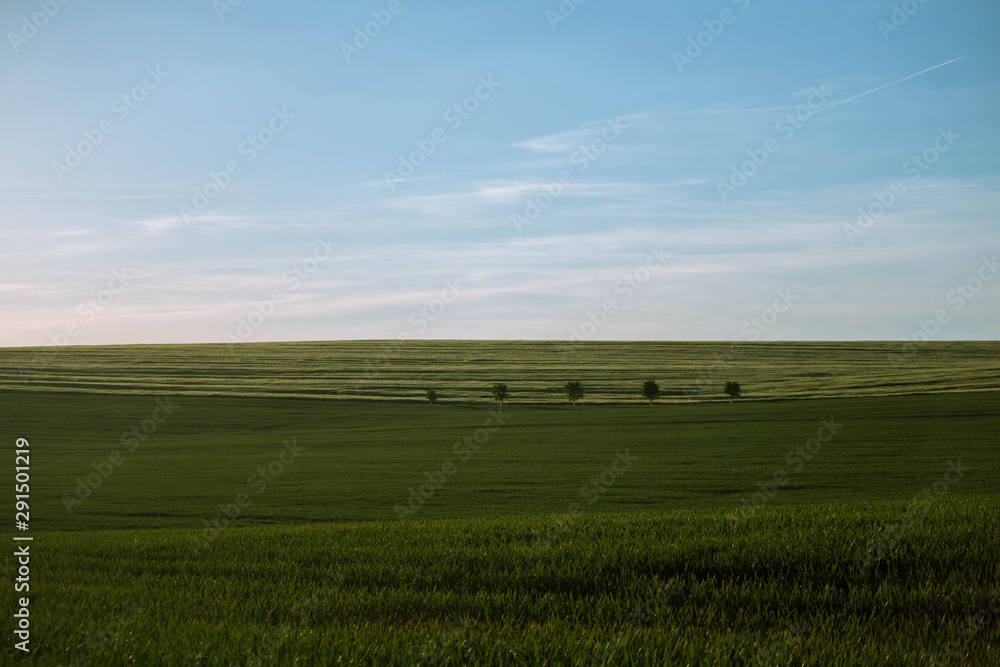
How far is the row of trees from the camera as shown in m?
54.6

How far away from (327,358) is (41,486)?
190ft

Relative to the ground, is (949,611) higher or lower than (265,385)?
lower

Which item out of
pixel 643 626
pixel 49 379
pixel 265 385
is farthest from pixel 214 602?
pixel 49 379

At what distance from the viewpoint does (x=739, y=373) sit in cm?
6656

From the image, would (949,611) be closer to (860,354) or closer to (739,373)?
(739,373)
